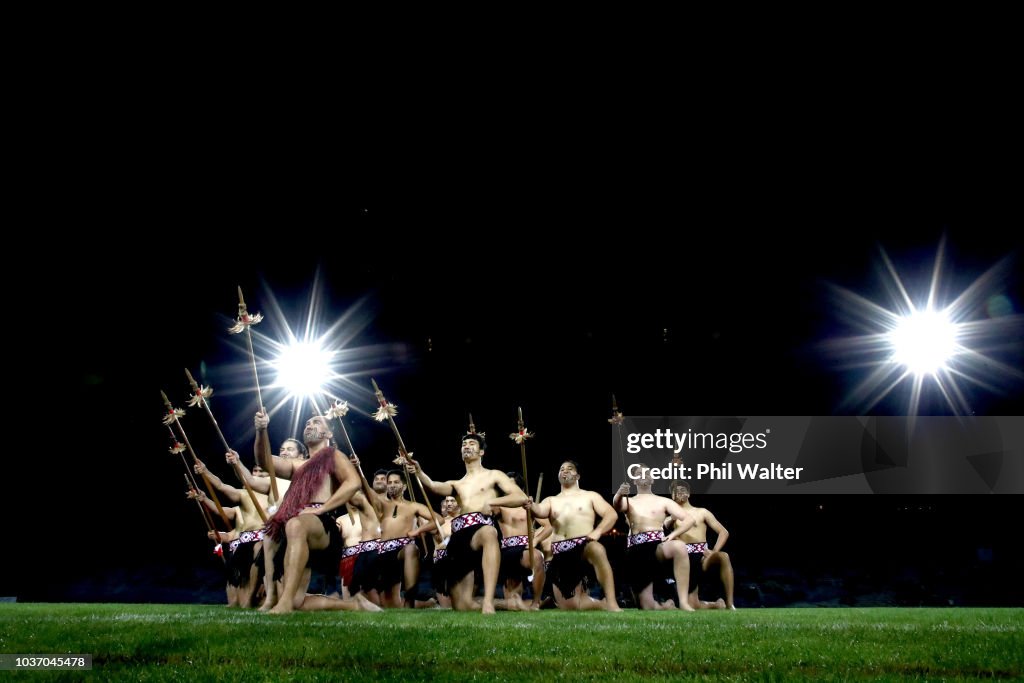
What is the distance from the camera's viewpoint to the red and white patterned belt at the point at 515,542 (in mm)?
13305

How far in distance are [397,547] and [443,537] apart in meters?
0.69

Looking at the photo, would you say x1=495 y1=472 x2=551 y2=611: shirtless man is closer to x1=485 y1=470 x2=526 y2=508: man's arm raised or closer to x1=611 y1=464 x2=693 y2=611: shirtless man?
x1=611 y1=464 x2=693 y2=611: shirtless man

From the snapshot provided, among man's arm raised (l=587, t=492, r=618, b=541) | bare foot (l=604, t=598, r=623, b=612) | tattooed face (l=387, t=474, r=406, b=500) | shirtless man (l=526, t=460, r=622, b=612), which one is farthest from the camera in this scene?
tattooed face (l=387, t=474, r=406, b=500)

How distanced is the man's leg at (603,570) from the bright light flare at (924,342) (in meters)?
11.2

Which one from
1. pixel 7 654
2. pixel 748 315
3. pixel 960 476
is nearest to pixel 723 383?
pixel 748 315

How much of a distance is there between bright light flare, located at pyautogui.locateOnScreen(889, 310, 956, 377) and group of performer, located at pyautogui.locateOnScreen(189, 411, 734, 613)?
8.42 meters

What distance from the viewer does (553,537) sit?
13.4 m

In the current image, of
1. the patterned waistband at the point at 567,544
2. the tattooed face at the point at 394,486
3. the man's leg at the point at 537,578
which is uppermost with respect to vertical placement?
the tattooed face at the point at 394,486

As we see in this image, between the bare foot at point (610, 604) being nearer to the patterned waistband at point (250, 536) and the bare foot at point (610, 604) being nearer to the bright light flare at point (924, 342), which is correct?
the patterned waistband at point (250, 536)

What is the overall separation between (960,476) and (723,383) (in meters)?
5.43

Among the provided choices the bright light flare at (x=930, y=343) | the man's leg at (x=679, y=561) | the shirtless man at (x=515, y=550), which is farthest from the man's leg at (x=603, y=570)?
the bright light flare at (x=930, y=343)

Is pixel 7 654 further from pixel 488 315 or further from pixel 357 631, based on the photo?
pixel 488 315

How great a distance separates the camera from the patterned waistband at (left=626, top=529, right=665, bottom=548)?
566 inches

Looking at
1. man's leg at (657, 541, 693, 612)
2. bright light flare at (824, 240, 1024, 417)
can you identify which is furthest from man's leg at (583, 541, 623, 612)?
bright light flare at (824, 240, 1024, 417)
